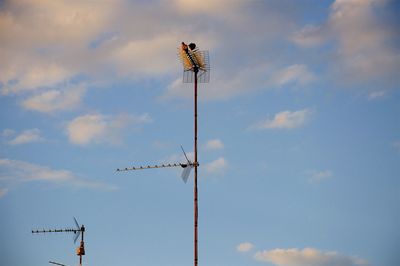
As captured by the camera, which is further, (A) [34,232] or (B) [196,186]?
(A) [34,232]

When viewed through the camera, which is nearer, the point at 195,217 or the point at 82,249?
the point at 195,217

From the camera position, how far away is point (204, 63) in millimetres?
53875

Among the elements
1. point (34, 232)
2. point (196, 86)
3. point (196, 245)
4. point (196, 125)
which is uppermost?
point (196, 86)

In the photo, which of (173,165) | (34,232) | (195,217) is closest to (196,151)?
(173,165)

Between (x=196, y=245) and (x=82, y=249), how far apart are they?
867 inches

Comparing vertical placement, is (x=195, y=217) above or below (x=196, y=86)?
below

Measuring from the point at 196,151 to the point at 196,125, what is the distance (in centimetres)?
264

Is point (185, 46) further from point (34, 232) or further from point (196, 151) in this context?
point (34, 232)

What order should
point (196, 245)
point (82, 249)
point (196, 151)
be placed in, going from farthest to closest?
point (82, 249), point (196, 151), point (196, 245)

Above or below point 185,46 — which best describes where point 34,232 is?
below

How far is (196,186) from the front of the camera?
50.5 m

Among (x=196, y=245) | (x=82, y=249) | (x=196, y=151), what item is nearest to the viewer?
(x=196, y=245)

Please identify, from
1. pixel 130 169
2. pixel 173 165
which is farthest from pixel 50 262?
pixel 173 165

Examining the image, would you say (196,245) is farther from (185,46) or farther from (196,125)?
(185,46)
